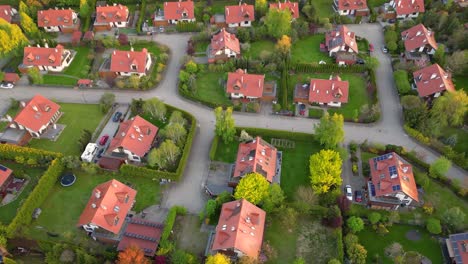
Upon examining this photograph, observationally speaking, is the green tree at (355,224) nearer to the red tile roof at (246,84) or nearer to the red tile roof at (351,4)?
the red tile roof at (246,84)

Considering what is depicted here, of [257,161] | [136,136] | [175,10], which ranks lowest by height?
[257,161]

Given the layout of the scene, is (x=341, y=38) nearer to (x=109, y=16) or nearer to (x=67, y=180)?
(x=109, y=16)

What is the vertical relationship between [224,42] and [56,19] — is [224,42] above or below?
below

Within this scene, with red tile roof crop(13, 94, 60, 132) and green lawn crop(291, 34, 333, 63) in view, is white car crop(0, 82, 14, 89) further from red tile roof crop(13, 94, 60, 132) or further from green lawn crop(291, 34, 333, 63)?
green lawn crop(291, 34, 333, 63)

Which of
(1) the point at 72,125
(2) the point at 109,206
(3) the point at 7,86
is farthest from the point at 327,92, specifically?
(3) the point at 7,86

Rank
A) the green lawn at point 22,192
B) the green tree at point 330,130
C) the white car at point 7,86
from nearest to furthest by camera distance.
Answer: the green lawn at point 22,192 → the green tree at point 330,130 → the white car at point 7,86

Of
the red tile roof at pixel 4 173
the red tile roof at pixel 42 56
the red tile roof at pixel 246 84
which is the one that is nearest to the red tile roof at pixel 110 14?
the red tile roof at pixel 42 56
